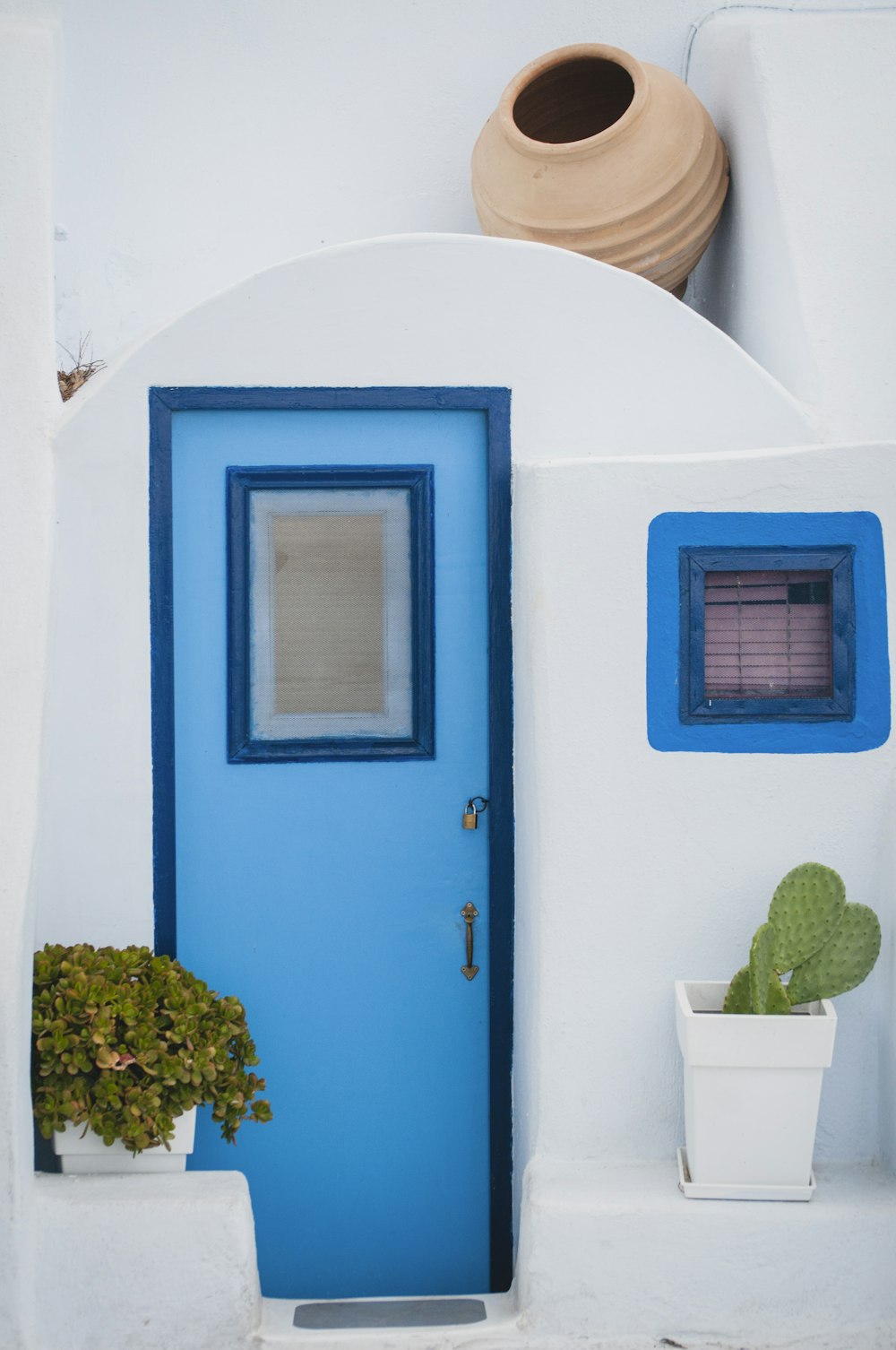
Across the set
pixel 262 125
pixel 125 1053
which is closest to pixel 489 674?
pixel 125 1053

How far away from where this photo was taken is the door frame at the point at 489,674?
140 inches

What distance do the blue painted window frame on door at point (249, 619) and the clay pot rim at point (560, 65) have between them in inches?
43.8

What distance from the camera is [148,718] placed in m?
3.54

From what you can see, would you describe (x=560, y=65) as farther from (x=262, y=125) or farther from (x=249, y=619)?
(x=249, y=619)

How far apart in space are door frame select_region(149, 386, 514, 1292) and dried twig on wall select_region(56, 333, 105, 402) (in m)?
0.53

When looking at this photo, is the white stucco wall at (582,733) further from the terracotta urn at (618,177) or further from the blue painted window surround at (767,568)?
the terracotta urn at (618,177)

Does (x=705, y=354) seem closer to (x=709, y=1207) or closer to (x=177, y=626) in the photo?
(x=177, y=626)

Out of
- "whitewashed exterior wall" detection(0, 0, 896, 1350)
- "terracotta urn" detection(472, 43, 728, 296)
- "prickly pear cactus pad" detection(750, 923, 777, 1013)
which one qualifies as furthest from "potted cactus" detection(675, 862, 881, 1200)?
"terracotta urn" detection(472, 43, 728, 296)

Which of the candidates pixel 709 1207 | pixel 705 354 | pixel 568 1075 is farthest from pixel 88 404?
pixel 709 1207

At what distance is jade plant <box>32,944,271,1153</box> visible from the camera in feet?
9.98

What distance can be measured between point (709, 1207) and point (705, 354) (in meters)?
2.24

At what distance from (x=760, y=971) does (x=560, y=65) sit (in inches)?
113

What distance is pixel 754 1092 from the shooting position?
3.01 m

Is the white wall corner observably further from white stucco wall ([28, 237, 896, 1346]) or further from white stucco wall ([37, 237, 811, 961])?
white stucco wall ([37, 237, 811, 961])
